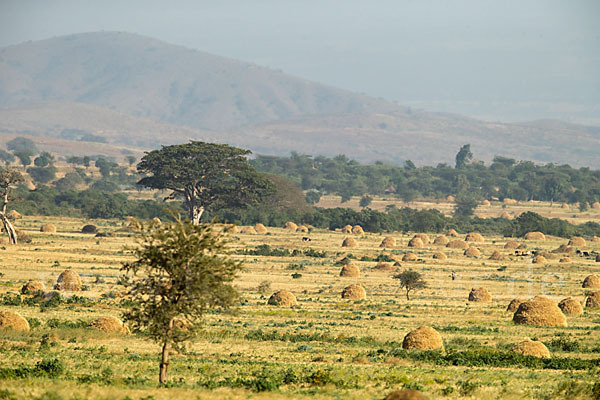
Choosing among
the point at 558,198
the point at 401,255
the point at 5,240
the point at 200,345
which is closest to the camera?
the point at 200,345

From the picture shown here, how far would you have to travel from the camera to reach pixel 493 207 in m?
160

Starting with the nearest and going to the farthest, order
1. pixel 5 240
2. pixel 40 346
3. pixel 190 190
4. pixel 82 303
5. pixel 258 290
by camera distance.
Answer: pixel 40 346 → pixel 82 303 → pixel 258 290 → pixel 5 240 → pixel 190 190

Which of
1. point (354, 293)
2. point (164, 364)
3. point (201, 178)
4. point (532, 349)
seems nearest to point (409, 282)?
point (354, 293)

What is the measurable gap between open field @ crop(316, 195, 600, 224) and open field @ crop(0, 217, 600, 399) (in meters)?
77.5

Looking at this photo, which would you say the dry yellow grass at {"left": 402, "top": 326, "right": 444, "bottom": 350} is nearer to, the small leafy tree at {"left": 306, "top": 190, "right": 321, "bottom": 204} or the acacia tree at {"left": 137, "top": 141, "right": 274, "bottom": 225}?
the acacia tree at {"left": 137, "top": 141, "right": 274, "bottom": 225}

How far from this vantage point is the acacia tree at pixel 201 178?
9481 centimetres

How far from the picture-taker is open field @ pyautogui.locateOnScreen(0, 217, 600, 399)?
79.7 ft

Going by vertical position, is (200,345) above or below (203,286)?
below

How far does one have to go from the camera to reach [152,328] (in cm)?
2244

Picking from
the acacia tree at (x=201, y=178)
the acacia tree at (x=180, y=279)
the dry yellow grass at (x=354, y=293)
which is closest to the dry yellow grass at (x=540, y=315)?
the dry yellow grass at (x=354, y=293)

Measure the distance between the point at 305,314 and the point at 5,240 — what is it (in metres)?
38.6

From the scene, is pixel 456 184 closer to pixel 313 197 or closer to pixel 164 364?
pixel 313 197

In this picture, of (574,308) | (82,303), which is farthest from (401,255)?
(82,303)

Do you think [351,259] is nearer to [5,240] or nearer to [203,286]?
[5,240]
